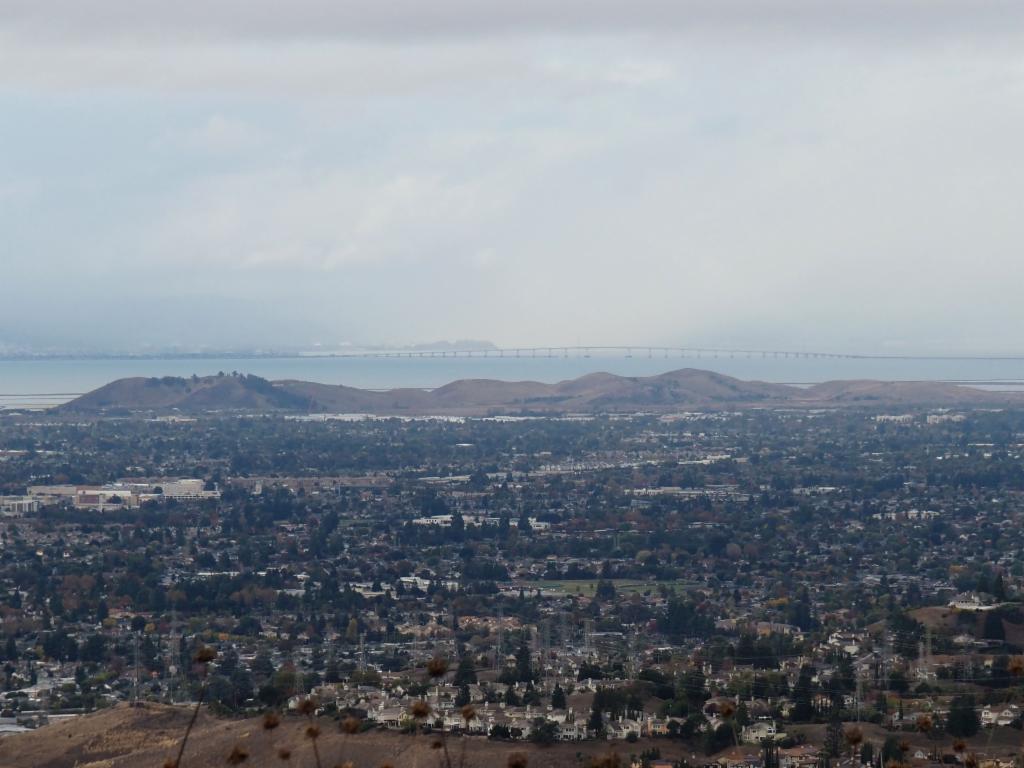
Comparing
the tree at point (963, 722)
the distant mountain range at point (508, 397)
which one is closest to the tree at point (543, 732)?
the tree at point (963, 722)

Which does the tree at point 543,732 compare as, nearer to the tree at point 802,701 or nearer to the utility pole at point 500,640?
the tree at point 802,701

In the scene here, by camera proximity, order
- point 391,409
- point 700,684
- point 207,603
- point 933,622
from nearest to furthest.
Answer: point 700,684, point 933,622, point 207,603, point 391,409

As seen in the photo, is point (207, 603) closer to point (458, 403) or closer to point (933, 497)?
point (933, 497)

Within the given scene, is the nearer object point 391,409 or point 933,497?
point 933,497

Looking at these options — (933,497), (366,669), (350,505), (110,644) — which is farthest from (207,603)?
(933,497)

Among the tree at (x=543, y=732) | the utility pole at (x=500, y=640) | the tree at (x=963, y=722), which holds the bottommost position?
the utility pole at (x=500, y=640)

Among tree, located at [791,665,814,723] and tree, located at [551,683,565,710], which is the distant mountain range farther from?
tree, located at [551,683,565,710]

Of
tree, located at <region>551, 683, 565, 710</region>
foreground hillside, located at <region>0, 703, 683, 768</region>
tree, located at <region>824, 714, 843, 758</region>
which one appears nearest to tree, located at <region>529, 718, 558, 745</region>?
foreground hillside, located at <region>0, 703, 683, 768</region>
